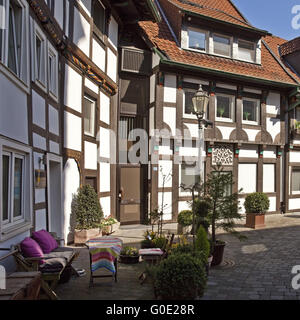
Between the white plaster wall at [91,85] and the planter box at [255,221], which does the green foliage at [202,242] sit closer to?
the white plaster wall at [91,85]

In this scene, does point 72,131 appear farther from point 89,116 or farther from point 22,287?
point 22,287

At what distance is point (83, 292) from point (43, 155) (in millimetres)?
2892

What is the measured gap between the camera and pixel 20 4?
18.5 ft

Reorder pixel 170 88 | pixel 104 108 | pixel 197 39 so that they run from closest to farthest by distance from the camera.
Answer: pixel 104 108
pixel 170 88
pixel 197 39

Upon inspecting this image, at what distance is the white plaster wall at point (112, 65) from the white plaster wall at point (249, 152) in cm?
625

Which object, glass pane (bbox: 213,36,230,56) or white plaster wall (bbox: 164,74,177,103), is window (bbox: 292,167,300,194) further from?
white plaster wall (bbox: 164,74,177,103)

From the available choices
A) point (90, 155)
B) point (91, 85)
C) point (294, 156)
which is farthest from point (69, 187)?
point (294, 156)

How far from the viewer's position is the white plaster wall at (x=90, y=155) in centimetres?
973

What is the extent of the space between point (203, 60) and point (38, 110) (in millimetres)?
8616

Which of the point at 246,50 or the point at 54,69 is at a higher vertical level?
the point at 246,50

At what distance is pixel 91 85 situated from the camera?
32.8 ft

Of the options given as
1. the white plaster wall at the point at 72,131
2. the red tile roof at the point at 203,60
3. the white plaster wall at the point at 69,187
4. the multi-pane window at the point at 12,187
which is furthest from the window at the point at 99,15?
the multi-pane window at the point at 12,187

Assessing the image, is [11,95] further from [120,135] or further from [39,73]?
[120,135]
